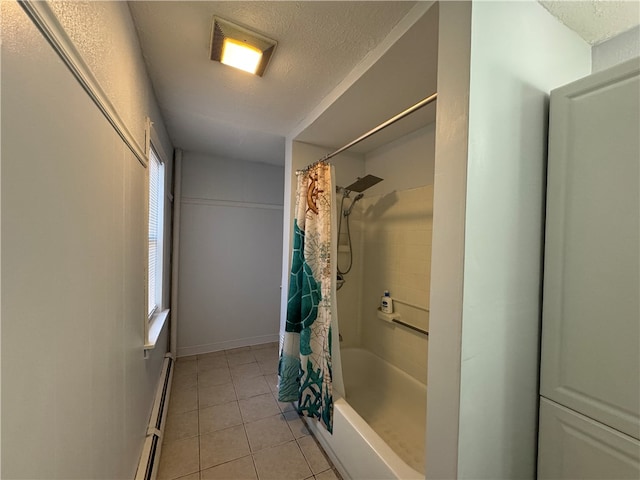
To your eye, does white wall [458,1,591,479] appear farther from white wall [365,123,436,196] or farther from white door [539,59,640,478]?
white wall [365,123,436,196]

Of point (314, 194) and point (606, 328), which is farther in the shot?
point (314, 194)

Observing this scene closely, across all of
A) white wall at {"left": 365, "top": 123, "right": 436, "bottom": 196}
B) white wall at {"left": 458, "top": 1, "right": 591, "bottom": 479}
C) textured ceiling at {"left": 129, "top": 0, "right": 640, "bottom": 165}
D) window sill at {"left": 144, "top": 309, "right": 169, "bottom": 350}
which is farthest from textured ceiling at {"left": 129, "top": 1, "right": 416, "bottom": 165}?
window sill at {"left": 144, "top": 309, "right": 169, "bottom": 350}

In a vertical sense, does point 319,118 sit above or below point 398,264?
above

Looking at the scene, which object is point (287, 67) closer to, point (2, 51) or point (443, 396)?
point (2, 51)

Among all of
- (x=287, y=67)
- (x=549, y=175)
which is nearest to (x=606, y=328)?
(x=549, y=175)

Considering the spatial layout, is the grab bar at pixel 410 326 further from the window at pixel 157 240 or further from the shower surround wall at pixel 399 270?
the window at pixel 157 240

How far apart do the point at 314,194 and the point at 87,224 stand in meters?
1.31

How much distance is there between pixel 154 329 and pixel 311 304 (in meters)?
1.16

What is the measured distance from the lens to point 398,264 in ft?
7.21

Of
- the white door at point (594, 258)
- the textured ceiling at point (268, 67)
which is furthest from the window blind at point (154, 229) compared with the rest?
the white door at point (594, 258)

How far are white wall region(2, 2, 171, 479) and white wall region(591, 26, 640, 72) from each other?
79.3 inches

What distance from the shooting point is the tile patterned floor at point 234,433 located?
1.51m

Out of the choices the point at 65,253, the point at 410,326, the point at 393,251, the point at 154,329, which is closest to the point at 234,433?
the point at 154,329

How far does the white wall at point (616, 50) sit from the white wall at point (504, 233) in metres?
0.30
